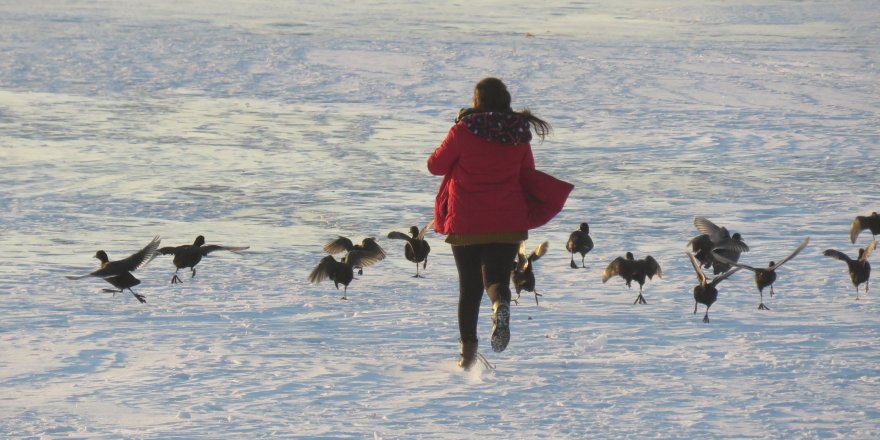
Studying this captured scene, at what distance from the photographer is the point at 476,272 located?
6277 mm

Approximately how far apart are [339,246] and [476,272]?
8.99 feet

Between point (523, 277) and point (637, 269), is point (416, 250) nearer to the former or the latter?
point (523, 277)

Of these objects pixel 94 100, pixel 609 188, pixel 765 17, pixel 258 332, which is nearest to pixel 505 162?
pixel 258 332

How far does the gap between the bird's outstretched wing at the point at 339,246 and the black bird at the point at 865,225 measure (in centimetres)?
380

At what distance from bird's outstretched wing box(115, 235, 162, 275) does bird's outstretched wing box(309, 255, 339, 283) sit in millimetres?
1038

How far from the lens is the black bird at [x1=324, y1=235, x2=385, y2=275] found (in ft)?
27.9

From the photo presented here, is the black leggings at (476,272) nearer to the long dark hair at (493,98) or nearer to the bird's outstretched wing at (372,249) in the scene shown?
the long dark hair at (493,98)

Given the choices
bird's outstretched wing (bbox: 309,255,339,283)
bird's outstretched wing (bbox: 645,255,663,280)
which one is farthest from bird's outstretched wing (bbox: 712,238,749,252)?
bird's outstretched wing (bbox: 309,255,339,283)

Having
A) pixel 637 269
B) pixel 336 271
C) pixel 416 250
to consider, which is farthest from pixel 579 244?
pixel 336 271

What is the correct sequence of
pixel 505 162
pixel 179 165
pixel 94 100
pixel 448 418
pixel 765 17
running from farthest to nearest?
pixel 765 17
pixel 94 100
pixel 179 165
pixel 505 162
pixel 448 418

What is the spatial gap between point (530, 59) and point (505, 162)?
16.3 m

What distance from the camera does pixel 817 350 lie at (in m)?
6.66

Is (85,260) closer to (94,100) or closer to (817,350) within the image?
(817,350)

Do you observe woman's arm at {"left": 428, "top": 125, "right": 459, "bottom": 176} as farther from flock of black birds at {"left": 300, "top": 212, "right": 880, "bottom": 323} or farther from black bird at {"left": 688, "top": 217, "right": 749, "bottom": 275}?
black bird at {"left": 688, "top": 217, "right": 749, "bottom": 275}
